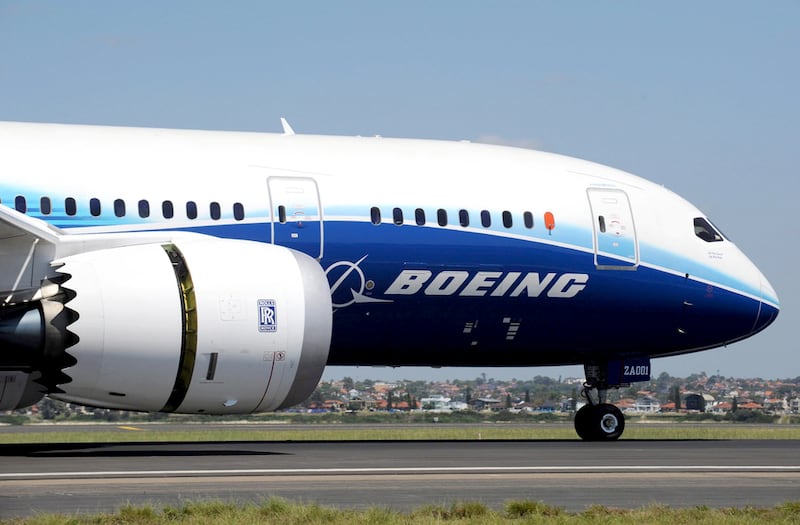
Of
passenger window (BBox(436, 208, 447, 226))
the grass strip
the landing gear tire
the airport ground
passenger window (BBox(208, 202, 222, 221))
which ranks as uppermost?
passenger window (BBox(436, 208, 447, 226))

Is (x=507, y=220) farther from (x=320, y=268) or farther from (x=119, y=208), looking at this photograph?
(x=119, y=208)

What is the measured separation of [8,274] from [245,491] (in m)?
5.66

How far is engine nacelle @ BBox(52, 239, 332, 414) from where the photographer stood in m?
16.5

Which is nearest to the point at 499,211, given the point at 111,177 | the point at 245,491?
the point at 111,177

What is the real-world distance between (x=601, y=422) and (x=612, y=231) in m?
3.73

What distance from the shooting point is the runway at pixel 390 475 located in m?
14.1

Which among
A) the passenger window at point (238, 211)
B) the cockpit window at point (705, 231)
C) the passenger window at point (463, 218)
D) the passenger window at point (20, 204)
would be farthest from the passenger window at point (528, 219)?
the passenger window at point (20, 204)

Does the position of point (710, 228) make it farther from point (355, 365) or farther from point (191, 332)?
point (191, 332)

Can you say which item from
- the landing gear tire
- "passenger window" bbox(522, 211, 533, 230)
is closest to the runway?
the landing gear tire

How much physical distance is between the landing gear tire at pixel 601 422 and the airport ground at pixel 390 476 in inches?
90.7

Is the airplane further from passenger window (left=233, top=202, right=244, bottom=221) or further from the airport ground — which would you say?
the airport ground

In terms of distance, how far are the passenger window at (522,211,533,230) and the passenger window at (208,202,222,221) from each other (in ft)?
18.9

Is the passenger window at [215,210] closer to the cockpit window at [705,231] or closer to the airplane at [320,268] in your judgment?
the airplane at [320,268]

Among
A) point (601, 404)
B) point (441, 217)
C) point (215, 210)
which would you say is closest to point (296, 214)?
point (215, 210)
